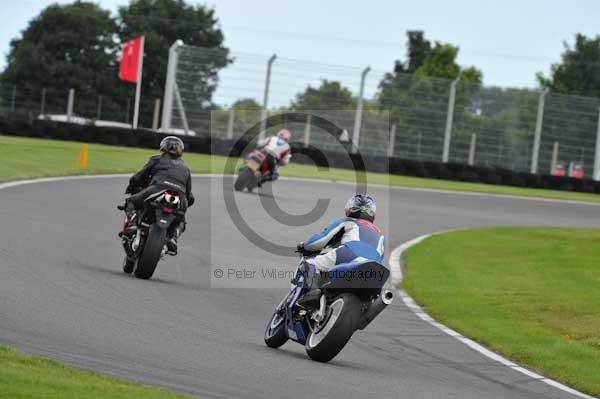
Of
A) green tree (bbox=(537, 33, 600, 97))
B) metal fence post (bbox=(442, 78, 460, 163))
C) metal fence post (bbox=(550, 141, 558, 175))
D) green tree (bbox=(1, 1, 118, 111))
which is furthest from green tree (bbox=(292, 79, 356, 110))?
green tree (bbox=(537, 33, 600, 97))

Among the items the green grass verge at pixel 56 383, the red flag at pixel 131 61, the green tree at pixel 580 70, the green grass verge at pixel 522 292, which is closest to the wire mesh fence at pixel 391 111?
the red flag at pixel 131 61

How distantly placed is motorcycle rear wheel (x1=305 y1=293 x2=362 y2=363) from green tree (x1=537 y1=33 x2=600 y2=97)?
77.3 meters

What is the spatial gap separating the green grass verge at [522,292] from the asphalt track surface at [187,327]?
1.83 ft

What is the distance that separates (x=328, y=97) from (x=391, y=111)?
195 cm

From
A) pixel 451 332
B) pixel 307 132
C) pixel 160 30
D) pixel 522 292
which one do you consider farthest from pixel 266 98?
pixel 160 30

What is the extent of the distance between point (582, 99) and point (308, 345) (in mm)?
29797

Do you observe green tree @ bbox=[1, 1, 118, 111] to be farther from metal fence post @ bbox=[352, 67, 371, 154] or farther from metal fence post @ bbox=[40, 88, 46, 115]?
metal fence post @ bbox=[352, 67, 371, 154]

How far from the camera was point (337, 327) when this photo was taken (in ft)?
29.6

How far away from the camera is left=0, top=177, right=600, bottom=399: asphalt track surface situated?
7.92 m

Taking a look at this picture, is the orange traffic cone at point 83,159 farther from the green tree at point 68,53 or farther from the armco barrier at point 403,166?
the green tree at point 68,53

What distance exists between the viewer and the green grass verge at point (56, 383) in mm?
6242

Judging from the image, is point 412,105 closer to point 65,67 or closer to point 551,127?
point 551,127

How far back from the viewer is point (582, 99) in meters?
37.6

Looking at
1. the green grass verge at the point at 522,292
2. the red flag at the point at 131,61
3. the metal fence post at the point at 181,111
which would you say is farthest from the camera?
the red flag at the point at 131,61
